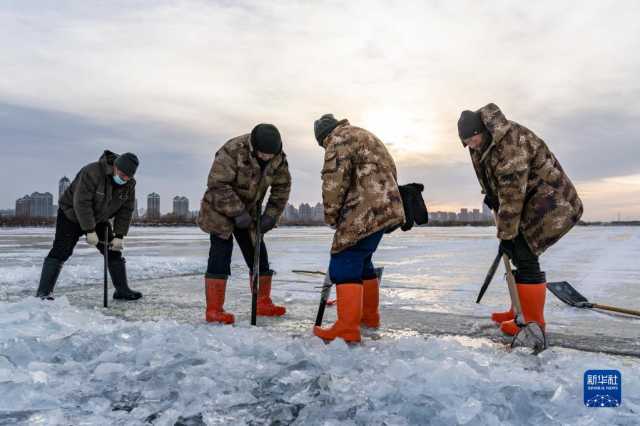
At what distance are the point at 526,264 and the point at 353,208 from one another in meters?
1.25

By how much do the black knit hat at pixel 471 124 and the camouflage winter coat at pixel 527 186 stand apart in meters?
0.05

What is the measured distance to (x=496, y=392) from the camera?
225cm

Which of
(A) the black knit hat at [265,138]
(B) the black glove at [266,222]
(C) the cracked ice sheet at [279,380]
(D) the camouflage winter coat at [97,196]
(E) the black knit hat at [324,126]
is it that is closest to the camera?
(C) the cracked ice sheet at [279,380]

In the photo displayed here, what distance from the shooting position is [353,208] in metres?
3.38

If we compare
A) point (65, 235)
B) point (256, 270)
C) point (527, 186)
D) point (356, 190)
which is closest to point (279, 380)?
point (356, 190)

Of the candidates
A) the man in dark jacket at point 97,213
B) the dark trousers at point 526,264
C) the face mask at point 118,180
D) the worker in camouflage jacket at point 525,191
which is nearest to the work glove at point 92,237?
the man in dark jacket at point 97,213

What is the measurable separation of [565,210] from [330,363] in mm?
1876

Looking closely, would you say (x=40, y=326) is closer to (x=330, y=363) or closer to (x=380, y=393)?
(x=330, y=363)

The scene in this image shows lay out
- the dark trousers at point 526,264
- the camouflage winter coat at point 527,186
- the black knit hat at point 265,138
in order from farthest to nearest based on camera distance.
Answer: the black knit hat at point 265,138
the dark trousers at point 526,264
the camouflage winter coat at point 527,186

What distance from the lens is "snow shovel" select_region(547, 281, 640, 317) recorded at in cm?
437

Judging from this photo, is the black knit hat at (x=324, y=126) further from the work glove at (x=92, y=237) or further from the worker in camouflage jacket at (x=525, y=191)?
the work glove at (x=92, y=237)

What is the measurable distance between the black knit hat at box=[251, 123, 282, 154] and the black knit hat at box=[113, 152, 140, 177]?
5.48ft

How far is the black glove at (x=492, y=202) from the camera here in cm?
370

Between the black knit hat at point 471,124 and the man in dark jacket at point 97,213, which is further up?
the black knit hat at point 471,124
